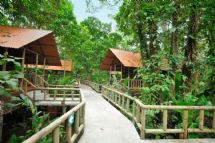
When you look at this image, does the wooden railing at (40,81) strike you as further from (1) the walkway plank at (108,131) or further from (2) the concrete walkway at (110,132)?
(2) the concrete walkway at (110,132)

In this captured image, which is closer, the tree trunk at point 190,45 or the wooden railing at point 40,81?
the tree trunk at point 190,45

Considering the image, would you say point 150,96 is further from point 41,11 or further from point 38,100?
point 41,11

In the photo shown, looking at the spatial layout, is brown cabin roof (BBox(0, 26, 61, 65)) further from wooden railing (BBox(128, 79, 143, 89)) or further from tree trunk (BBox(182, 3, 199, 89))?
tree trunk (BBox(182, 3, 199, 89))

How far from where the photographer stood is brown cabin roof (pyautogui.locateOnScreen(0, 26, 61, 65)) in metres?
11.0

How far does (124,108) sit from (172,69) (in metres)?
2.80

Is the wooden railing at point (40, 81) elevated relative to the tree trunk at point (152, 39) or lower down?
lower down

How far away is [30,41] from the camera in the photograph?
11.3 meters

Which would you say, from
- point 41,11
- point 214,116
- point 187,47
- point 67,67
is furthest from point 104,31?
point 214,116

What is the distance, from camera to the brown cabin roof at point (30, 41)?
36.1 feet

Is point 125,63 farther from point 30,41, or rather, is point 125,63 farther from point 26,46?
point 30,41

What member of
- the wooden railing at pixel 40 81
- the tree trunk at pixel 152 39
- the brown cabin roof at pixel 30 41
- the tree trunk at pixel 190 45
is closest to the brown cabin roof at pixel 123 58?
the brown cabin roof at pixel 30 41

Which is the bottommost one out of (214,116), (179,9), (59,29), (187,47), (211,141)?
(211,141)

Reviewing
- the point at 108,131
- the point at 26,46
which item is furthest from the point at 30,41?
the point at 108,131

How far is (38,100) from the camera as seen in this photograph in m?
12.6
